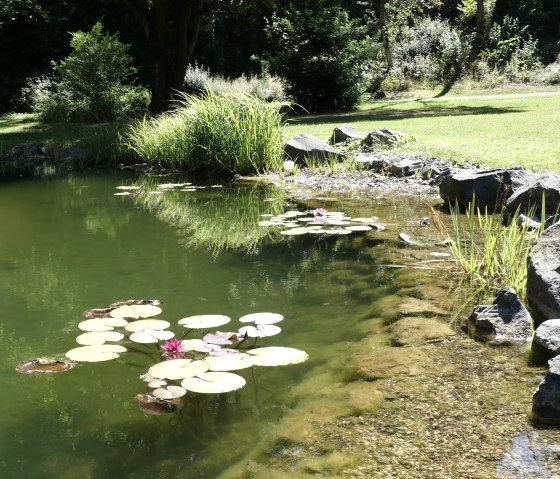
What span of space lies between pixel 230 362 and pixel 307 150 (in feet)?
22.2

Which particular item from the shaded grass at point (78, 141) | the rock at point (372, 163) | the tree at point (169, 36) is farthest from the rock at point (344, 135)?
the tree at point (169, 36)

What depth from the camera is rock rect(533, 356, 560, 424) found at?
256 centimetres

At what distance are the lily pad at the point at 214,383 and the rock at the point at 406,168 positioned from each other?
19.1 ft

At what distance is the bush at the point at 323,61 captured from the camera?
1788cm

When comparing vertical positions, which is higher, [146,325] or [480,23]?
[480,23]

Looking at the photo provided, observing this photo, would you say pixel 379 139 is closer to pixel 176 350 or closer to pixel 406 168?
pixel 406 168

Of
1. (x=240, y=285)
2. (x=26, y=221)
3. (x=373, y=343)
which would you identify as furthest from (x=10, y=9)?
(x=373, y=343)

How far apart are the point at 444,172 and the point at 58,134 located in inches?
313

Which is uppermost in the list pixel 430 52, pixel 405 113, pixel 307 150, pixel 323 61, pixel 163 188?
pixel 430 52

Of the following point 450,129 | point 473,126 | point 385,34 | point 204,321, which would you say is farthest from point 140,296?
point 385,34

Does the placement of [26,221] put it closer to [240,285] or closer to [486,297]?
[240,285]

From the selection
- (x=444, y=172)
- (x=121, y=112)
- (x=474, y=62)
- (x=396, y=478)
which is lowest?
(x=396, y=478)

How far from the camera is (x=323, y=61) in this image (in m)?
17.7

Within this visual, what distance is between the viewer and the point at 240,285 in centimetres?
446
